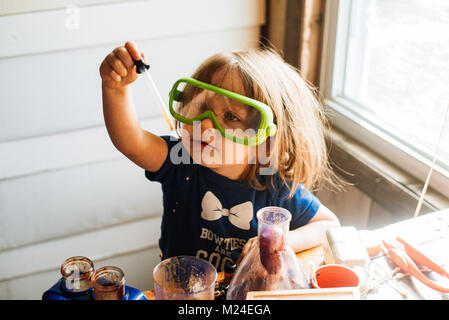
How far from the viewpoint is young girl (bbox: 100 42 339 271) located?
3.62 feet

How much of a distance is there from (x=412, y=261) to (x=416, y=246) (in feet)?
0.20

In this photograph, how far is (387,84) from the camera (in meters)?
1.61

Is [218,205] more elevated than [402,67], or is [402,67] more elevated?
[402,67]

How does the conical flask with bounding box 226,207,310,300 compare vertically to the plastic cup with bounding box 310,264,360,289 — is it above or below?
above

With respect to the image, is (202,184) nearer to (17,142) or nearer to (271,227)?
(271,227)

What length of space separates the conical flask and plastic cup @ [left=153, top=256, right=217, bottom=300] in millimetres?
105

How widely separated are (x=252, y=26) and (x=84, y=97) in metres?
0.67

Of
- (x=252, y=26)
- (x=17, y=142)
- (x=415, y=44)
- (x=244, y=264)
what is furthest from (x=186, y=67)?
(x=244, y=264)

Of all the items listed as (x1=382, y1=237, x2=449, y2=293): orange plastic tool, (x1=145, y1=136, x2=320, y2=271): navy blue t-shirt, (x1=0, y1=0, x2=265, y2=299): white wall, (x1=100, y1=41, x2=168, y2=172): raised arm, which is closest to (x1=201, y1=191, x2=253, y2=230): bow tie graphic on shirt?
(x1=145, y1=136, x2=320, y2=271): navy blue t-shirt

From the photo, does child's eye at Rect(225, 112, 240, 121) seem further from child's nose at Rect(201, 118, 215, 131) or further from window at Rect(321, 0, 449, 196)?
window at Rect(321, 0, 449, 196)

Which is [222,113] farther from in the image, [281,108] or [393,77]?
[393,77]

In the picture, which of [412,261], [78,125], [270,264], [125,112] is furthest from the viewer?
[78,125]

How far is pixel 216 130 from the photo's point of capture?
109 cm

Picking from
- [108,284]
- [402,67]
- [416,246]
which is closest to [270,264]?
[108,284]
